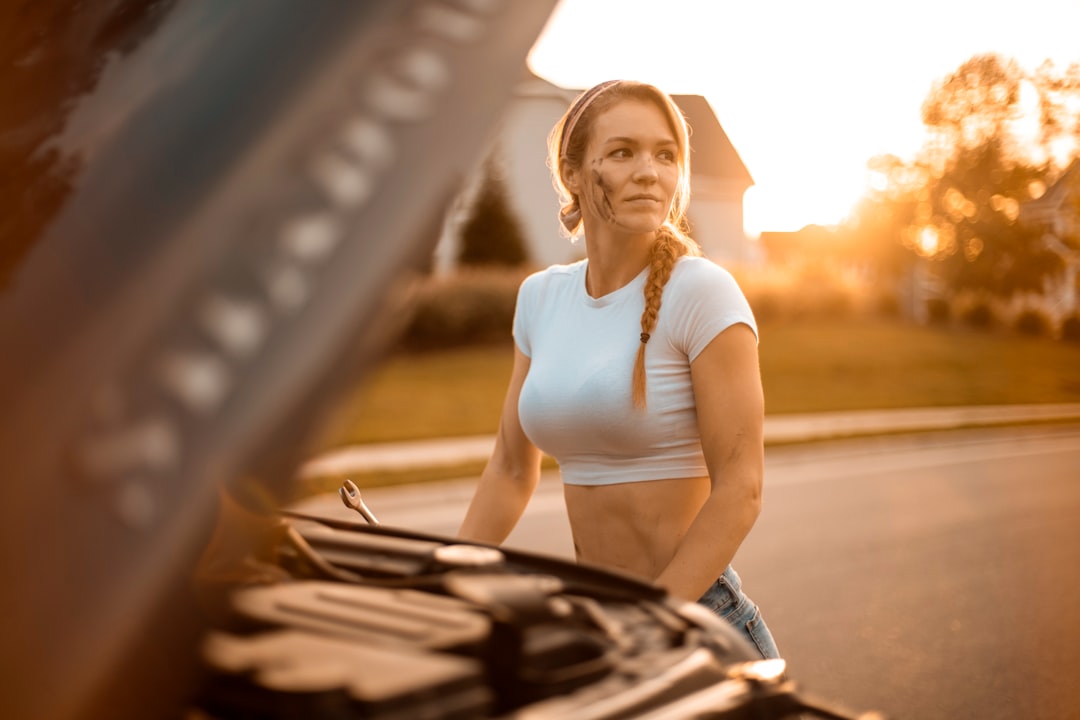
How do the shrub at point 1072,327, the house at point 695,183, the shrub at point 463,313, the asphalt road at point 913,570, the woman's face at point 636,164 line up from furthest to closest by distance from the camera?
the house at point 695,183
the shrub at point 1072,327
the shrub at point 463,313
the asphalt road at point 913,570
the woman's face at point 636,164

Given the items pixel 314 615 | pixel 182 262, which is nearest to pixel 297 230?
pixel 182 262

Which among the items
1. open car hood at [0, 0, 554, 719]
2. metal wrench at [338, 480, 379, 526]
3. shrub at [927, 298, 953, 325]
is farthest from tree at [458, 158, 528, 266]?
open car hood at [0, 0, 554, 719]

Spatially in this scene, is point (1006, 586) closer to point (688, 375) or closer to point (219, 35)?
point (688, 375)

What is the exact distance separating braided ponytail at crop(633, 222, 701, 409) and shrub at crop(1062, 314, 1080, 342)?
122 ft

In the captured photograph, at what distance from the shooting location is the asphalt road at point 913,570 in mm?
5887

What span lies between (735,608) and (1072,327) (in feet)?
123

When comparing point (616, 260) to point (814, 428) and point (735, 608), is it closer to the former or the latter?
point (735, 608)

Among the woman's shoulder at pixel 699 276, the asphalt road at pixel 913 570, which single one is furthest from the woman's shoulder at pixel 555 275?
the asphalt road at pixel 913 570

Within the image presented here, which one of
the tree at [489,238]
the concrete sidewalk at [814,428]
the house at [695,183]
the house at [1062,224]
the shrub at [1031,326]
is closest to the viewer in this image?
the house at [1062,224]

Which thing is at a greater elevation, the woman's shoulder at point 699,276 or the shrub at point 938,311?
the woman's shoulder at point 699,276

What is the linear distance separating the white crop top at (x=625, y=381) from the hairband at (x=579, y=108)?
0.31 meters

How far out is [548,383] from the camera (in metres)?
2.18

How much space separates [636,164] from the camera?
2141mm

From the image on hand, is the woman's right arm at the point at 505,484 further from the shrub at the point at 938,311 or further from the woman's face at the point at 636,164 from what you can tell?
the shrub at the point at 938,311
